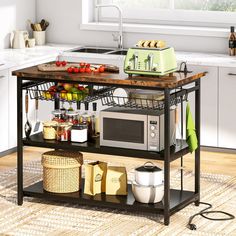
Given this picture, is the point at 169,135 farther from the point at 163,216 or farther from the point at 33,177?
the point at 33,177

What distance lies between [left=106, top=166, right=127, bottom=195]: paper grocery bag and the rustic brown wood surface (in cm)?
65

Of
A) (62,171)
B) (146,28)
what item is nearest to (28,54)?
(146,28)

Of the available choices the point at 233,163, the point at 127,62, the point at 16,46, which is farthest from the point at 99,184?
the point at 16,46

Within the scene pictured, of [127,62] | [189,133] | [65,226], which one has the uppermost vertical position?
[127,62]

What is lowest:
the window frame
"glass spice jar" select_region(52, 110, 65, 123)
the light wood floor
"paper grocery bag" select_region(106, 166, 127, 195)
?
the light wood floor

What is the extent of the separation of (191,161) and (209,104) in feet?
1.74

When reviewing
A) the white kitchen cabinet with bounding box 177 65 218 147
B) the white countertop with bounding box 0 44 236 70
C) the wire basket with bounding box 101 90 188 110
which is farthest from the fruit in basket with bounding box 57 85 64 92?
the white kitchen cabinet with bounding box 177 65 218 147

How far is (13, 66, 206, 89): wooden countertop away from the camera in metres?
5.45

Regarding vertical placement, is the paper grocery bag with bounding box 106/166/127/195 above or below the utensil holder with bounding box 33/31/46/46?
below

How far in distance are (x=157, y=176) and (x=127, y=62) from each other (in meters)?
0.79

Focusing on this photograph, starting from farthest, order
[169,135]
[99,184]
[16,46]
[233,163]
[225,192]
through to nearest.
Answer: [16,46], [233,163], [225,192], [99,184], [169,135]

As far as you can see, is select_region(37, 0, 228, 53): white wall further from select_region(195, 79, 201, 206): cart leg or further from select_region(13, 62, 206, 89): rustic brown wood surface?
select_region(13, 62, 206, 89): rustic brown wood surface

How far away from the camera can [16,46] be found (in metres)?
8.12

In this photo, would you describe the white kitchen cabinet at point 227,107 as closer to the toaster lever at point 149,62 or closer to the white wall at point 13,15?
the toaster lever at point 149,62
